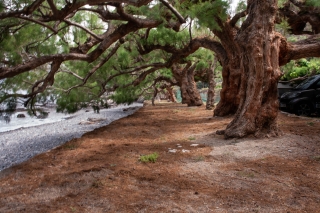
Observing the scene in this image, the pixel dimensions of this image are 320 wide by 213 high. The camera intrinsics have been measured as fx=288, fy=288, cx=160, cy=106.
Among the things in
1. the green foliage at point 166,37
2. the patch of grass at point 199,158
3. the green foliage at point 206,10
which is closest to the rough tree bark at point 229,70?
the green foliage at point 166,37

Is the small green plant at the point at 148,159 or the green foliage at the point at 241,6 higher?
the green foliage at the point at 241,6

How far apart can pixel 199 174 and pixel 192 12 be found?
7.95 ft

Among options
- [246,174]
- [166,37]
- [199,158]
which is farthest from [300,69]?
[246,174]

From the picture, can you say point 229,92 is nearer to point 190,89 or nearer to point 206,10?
point 206,10

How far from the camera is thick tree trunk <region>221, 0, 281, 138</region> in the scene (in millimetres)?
4484

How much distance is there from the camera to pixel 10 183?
3.04 metres

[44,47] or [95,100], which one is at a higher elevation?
[44,47]

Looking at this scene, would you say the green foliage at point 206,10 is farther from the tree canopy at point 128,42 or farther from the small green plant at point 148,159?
the small green plant at point 148,159

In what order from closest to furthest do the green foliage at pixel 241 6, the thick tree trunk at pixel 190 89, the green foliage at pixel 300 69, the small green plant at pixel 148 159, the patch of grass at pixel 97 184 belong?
the patch of grass at pixel 97 184, the small green plant at pixel 148 159, the green foliage at pixel 241 6, the green foliage at pixel 300 69, the thick tree trunk at pixel 190 89

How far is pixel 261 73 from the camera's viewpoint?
4.49 metres

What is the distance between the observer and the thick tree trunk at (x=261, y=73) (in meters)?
4.48

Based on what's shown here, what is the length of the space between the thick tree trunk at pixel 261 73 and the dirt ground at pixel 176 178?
0.87 feet

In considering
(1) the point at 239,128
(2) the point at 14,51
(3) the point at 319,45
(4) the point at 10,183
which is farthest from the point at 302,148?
(2) the point at 14,51

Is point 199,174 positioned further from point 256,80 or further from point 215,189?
point 256,80
